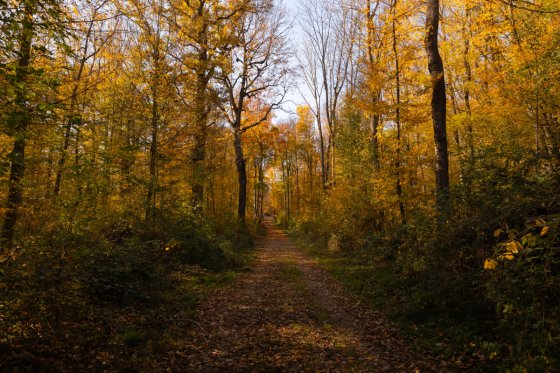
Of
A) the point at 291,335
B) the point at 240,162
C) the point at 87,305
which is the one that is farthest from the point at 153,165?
the point at 240,162

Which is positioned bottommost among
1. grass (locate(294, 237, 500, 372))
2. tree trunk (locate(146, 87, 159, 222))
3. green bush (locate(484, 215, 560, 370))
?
grass (locate(294, 237, 500, 372))

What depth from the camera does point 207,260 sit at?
11.9 meters

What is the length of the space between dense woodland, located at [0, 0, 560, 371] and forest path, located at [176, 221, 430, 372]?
59 centimetres

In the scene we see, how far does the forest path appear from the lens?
5027 millimetres

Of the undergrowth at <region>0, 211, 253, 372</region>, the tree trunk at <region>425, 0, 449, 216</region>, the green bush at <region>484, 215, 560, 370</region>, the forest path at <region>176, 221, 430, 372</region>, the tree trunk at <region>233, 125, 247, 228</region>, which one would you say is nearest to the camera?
the green bush at <region>484, 215, 560, 370</region>

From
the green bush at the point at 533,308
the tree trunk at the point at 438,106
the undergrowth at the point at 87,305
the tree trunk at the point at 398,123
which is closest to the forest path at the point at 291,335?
the undergrowth at the point at 87,305

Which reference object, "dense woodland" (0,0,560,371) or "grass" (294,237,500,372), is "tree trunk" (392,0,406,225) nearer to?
"dense woodland" (0,0,560,371)

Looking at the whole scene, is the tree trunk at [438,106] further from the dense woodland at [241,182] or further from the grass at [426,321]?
the grass at [426,321]

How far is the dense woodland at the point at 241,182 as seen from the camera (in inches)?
181

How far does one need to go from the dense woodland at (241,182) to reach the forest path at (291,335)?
595 millimetres

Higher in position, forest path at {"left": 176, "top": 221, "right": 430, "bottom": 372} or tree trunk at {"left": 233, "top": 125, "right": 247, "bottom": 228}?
tree trunk at {"left": 233, "top": 125, "right": 247, "bottom": 228}

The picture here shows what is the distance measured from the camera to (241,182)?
22.0 m

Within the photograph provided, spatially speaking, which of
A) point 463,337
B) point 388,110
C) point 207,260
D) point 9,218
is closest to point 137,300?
point 9,218

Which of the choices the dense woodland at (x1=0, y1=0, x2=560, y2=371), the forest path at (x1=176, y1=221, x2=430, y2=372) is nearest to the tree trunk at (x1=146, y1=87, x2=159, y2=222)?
the dense woodland at (x1=0, y1=0, x2=560, y2=371)
